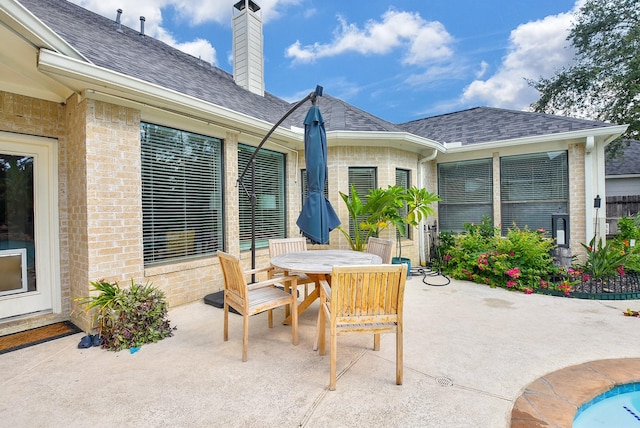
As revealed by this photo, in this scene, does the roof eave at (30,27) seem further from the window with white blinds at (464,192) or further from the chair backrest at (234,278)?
the window with white blinds at (464,192)

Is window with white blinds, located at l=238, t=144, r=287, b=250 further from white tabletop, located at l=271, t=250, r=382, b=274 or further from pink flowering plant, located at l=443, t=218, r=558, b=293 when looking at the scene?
pink flowering plant, located at l=443, t=218, r=558, b=293

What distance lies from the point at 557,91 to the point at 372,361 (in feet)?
50.5

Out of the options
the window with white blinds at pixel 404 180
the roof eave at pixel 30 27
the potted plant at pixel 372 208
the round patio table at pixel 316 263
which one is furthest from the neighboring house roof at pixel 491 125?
the roof eave at pixel 30 27

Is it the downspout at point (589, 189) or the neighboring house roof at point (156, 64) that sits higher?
the neighboring house roof at point (156, 64)

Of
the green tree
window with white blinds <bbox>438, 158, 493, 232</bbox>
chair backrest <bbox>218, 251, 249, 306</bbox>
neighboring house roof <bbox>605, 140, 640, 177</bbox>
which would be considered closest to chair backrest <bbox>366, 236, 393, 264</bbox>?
chair backrest <bbox>218, 251, 249, 306</bbox>

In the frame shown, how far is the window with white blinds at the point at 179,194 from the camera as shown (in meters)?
4.62

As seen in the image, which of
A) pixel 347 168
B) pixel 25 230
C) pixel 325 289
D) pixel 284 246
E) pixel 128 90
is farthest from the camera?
pixel 347 168

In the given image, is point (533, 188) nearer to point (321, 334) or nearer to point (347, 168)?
point (347, 168)

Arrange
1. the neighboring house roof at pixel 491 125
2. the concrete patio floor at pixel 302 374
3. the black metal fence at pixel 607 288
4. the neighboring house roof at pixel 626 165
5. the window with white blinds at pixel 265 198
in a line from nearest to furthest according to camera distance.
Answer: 1. the concrete patio floor at pixel 302 374
2. the black metal fence at pixel 607 288
3. the window with white blinds at pixel 265 198
4. the neighboring house roof at pixel 491 125
5. the neighboring house roof at pixel 626 165

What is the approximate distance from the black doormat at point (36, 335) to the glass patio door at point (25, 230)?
0.29m

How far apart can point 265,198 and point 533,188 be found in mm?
6460

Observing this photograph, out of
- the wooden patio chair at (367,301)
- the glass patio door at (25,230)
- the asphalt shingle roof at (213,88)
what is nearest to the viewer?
the wooden patio chair at (367,301)

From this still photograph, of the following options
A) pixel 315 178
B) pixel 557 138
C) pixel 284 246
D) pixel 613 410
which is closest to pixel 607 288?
pixel 557 138

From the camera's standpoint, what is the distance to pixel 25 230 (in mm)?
3992
